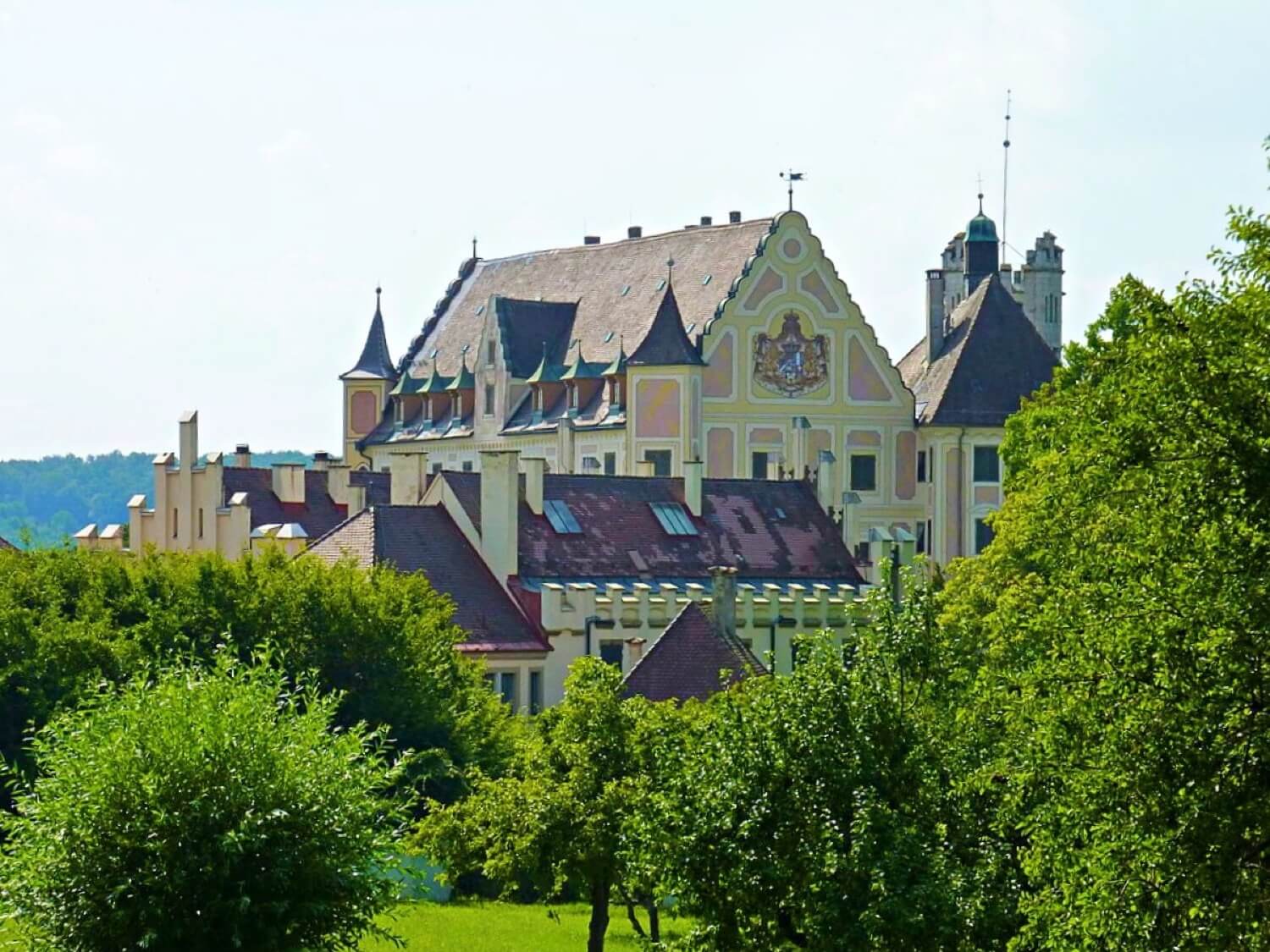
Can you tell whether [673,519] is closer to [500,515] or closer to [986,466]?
[500,515]

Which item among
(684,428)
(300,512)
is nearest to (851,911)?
(300,512)

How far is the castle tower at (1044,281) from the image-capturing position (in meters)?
160

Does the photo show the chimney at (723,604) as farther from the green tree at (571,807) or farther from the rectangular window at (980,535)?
the rectangular window at (980,535)

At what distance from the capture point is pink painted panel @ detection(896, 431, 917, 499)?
10650 centimetres

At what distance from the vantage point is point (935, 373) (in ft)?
358

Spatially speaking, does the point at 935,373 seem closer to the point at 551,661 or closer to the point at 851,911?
the point at 551,661

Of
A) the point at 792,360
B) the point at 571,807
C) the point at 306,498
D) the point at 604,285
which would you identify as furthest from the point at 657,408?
the point at 571,807

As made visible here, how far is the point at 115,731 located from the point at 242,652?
836 inches

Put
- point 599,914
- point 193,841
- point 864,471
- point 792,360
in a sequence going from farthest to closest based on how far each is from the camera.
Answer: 1. point 864,471
2. point 792,360
3. point 599,914
4. point 193,841

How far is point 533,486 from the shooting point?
77188mm

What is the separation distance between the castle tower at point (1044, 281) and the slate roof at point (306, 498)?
7687cm

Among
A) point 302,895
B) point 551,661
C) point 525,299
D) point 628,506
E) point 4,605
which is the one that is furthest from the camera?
point 525,299

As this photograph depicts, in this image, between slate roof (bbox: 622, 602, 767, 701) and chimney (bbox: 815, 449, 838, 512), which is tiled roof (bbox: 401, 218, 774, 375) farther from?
slate roof (bbox: 622, 602, 767, 701)

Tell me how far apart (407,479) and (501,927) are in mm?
31541
